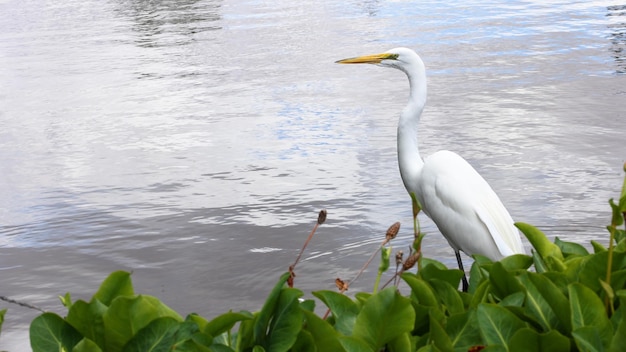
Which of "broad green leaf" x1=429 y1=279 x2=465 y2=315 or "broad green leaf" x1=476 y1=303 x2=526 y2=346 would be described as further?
"broad green leaf" x1=429 y1=279 x2=465 y2=315

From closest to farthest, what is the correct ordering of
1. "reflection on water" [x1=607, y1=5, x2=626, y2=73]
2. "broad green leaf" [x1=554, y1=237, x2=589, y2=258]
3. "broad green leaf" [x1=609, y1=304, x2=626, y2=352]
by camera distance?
"broad green leaf" [x1=609, y1=304, x2=626, y2=352], "broad green leaf" [x1=554, y1=237, x2=589, y2=258], "reflection on water" [x1=607, y1=5, x2=626, y2=73]

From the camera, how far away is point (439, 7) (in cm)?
1711

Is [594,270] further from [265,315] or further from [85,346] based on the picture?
[85,346]

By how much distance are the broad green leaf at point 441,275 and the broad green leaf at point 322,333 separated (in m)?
0.36

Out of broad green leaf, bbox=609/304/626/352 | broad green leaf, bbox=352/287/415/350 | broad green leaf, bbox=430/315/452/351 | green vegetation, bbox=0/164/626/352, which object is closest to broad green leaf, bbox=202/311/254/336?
green vegetation, bbox=0/164/626/352

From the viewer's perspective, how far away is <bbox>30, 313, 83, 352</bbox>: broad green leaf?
1702mm

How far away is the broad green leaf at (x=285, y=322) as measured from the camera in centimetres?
171

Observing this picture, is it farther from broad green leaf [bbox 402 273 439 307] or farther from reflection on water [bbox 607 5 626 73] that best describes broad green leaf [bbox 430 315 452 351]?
reflection on water [bbox 607 5 626 73]

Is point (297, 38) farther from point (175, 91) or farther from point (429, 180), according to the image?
point (429, 180)

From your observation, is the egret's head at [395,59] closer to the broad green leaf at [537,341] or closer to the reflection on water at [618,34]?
the broad green leaf at [537,341]

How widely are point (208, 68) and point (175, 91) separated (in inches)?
57.9

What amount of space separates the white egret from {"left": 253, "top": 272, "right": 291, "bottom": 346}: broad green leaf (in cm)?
312

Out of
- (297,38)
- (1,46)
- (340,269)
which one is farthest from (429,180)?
(1,46)

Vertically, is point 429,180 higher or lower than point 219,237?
higher
